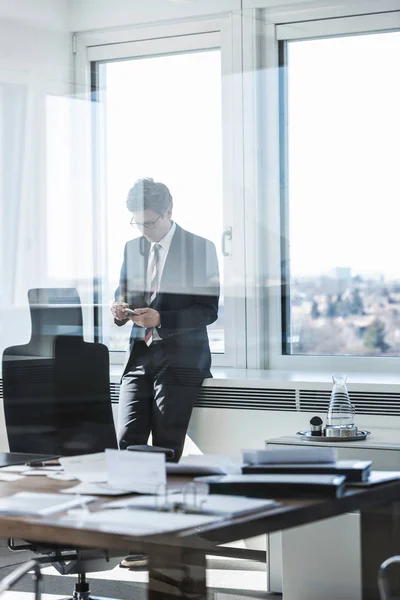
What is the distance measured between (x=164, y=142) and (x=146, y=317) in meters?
0.87

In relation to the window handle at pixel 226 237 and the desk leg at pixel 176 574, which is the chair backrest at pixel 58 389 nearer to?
the window handle at pixel 226 237

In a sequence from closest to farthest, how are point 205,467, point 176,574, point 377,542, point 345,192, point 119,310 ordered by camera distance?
point 176,574 < point 205,467 < point 377,542 < point 345,192 < point 119,310

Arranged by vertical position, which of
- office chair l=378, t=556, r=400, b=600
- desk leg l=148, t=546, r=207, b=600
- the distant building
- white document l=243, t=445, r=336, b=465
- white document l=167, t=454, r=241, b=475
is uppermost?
the distant building

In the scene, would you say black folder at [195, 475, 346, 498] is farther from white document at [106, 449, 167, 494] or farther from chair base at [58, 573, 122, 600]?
chair base at [58, 573, 122, 600]

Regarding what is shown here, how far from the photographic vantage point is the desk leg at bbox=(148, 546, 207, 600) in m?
1.81

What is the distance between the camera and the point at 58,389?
4207 mm

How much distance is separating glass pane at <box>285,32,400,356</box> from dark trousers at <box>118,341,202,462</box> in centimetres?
61

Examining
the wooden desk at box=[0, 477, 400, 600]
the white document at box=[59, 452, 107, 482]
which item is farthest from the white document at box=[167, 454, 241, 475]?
the wooden desk at box=[0, 477, 400, 600]

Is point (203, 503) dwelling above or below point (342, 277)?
below

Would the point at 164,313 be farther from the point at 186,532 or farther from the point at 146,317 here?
the point at 186,532

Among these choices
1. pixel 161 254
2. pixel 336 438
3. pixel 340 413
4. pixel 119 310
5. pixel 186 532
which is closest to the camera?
pixel 186 532

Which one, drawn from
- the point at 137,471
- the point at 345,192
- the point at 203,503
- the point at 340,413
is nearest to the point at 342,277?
the point at 345,192

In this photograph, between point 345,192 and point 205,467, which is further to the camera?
point 345,192

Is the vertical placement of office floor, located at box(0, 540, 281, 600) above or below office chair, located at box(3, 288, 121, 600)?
below
